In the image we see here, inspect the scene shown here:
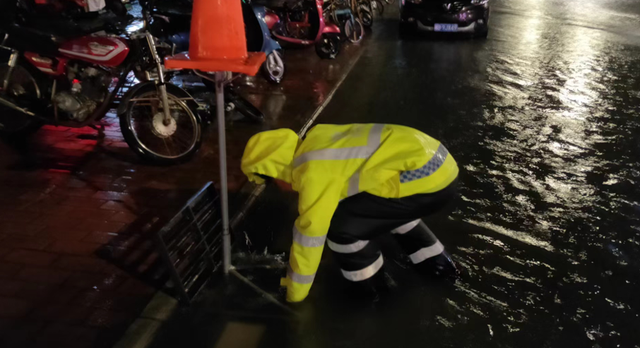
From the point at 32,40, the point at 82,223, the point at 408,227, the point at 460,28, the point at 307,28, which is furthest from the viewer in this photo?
the point at 460,28

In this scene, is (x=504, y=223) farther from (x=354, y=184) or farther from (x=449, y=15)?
(x=449, y=15)

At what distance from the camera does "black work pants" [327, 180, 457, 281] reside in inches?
103

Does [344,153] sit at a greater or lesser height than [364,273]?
greater

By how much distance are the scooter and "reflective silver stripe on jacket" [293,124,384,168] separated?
5561 mm

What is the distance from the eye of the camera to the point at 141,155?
4.31m

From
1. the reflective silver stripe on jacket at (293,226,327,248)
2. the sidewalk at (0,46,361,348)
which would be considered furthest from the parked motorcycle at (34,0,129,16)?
the reflective silver stripe on jacket at (293,226,327,248)

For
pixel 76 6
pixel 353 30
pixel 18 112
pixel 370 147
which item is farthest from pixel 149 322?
pixel 353 30

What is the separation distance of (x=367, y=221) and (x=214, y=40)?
49.9 inches

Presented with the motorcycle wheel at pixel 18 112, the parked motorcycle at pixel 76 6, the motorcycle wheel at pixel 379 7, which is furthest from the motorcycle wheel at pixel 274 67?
the motorcycle wheel at pixel 379 7

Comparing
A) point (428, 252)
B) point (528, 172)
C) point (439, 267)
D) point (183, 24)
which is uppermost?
point (183, 24)

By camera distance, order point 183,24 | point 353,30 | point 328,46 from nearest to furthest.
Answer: point 183,24
point 328,46
point 353,30

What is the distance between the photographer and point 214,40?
97.6 inches

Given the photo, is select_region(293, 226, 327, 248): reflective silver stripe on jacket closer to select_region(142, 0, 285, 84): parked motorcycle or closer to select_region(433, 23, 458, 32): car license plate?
select_region(142, 0, 285, 84): parked motorcycle

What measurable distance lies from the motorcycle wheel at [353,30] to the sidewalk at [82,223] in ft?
14.2
